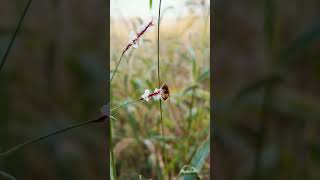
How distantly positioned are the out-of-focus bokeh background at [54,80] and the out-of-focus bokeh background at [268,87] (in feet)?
0.60

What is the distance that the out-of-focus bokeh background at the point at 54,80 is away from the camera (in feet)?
2.61

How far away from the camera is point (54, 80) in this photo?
2.64 feet

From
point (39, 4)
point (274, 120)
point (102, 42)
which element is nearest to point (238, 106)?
point (274, 120)

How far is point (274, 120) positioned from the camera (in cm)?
80

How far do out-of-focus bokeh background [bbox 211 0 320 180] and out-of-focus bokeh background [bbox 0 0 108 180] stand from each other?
18 centimetres

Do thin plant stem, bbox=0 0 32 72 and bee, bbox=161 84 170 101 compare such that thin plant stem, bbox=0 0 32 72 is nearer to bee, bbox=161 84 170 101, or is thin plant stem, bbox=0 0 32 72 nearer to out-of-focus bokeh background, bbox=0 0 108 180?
out-of-focus bokeh background, bbox=0 0 108 180

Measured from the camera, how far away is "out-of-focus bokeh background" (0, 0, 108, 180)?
794 millimetres

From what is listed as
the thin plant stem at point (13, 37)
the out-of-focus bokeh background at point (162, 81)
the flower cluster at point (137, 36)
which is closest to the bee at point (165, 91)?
the flower cluster at point (137, 36)

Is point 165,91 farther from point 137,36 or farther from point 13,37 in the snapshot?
point 13,37

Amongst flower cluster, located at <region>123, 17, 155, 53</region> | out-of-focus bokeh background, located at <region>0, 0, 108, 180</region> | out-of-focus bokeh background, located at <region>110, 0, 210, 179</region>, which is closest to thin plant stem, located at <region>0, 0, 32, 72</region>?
out-of-focus bokeh background, located at <region>0, 0, 108, 180</region>

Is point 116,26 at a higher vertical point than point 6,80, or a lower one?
higher

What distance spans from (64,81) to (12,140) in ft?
Result: 0.40

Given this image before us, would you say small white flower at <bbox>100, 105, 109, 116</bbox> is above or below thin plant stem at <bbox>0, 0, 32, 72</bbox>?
below

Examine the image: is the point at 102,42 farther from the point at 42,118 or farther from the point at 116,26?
the point at 116,26
